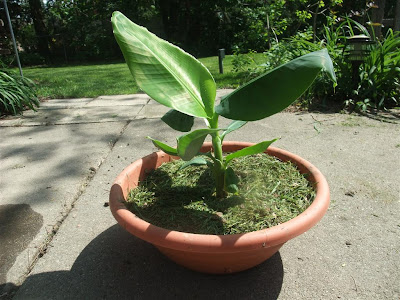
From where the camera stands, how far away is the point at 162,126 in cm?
386

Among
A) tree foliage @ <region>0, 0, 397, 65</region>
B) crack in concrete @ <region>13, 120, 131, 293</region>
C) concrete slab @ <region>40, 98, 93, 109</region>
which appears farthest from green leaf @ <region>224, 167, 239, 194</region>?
tree foliage @ <region>0, 0, 397, 65</region>

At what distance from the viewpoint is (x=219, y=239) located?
1.24 metres

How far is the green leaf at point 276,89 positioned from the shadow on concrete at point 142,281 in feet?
2.71

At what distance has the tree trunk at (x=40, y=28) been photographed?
49.3ft

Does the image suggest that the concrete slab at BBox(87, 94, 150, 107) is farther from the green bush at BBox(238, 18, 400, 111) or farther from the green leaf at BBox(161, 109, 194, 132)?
the green leaf at BBox(161, 109, 194, 132)

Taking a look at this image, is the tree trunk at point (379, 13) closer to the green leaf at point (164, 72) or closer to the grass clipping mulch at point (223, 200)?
the grass clipping mulch at point (223, 200)

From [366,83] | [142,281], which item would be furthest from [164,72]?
[366,83]

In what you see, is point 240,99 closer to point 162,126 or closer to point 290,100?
point 290,100

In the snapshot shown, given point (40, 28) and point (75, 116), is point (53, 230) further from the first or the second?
point (40, 28)

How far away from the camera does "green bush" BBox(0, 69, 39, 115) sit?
438cm

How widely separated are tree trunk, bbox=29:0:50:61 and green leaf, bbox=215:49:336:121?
16509 mm

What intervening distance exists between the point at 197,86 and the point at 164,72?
6.6 inches

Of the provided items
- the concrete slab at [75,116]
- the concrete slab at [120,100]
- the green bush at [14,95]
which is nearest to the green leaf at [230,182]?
the concrete slab at [75,116]

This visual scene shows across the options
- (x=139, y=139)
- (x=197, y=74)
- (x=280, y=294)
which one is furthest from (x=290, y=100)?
(x=139, y=139)
